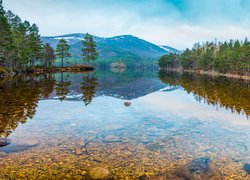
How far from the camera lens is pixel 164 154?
12.3 m

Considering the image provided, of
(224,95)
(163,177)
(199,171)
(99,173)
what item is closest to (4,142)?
(99,173)

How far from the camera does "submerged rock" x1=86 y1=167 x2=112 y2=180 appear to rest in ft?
30.3

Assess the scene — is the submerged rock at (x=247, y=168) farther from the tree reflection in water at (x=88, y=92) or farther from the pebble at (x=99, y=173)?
the tree reflection in water at (x=88, y=92)

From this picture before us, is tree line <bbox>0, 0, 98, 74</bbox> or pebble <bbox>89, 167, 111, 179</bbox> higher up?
tree line <bbox>0, 0, 98, 74</bbox>

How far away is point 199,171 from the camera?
9.84 meters

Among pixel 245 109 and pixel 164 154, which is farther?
pixel 245 109

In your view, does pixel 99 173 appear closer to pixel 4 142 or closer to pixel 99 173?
pixel 99 173

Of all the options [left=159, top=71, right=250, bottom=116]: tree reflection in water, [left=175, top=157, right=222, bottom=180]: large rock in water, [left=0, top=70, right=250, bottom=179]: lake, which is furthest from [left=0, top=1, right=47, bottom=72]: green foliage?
[left=175, top=157, right=222, bottom=180]: large rock in water

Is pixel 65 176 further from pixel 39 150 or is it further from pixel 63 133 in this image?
pixel 63 133

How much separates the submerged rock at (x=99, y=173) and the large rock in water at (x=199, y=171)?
299 cm

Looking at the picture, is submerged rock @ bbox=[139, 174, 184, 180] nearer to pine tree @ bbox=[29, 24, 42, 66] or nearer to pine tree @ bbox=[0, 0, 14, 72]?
pine tree @ bbox=[0, 0, 14, 72]

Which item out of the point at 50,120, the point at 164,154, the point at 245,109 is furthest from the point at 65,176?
the point at 245,109

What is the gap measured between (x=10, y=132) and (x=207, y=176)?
12291mm

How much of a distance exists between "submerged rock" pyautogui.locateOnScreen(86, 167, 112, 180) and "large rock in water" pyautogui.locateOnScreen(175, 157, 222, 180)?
2.99 m
